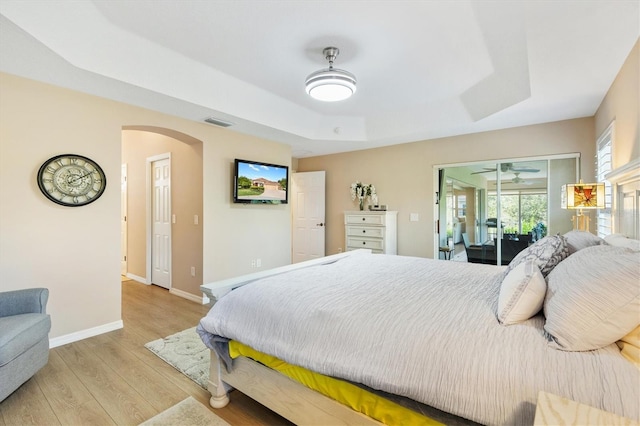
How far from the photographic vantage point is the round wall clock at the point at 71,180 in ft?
8.95

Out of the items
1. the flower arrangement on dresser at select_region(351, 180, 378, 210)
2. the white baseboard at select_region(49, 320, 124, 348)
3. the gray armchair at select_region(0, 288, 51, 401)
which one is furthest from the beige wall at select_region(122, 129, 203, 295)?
the flower arrangement on dresser at select_region(351, 180, 378, 210)

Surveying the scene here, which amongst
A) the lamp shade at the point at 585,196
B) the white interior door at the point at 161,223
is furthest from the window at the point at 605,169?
the white interior door at the point at 161,223

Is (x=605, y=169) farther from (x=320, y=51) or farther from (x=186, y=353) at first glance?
(x=186, y=353)

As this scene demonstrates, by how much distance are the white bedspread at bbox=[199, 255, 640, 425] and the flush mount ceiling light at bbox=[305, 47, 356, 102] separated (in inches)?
68.0

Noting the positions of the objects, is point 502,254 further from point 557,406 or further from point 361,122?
point 557,406

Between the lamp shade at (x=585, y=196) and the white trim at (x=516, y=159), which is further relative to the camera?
the white trim at (x=516, y=159)

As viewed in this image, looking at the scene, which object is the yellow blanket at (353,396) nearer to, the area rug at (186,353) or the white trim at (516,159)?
the area rug at (186,353)

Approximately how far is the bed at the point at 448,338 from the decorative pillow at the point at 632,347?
0.01 meters

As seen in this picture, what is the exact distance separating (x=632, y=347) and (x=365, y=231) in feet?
13.6

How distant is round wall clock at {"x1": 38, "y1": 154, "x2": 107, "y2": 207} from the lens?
273 cm

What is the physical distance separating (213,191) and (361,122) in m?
2.57

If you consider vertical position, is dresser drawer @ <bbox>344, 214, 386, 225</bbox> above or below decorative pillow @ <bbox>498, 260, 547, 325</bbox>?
above

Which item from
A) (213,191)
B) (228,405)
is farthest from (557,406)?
(213,191)

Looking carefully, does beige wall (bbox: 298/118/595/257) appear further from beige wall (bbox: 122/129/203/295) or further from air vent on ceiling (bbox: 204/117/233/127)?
beige wall (bbox: 122/129/203/295)
